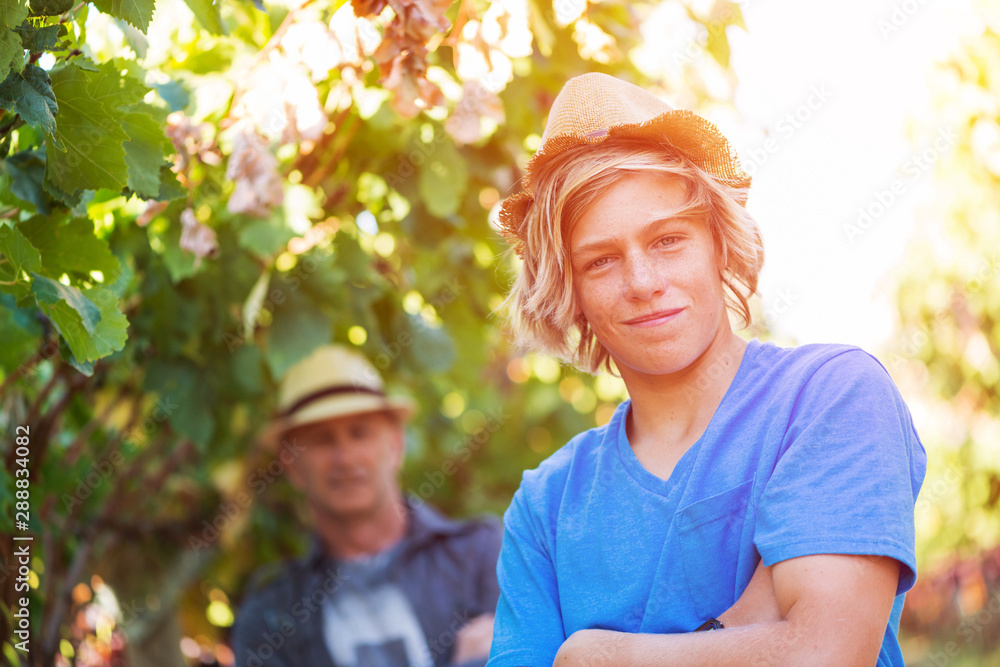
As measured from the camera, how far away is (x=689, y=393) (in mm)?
1462

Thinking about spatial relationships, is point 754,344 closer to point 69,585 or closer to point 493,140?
point 493,140

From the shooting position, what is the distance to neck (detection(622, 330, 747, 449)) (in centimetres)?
144

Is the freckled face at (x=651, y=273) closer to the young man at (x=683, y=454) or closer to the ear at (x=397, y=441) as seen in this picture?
the young man at (x=683, y=454)

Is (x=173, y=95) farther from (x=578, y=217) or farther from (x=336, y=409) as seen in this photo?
(x=336, y=409)

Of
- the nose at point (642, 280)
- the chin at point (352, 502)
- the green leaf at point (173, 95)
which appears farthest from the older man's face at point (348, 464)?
the nose at point (642, 280)

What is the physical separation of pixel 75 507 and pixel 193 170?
1.56m

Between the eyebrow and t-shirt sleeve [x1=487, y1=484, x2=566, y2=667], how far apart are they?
19.4 inches

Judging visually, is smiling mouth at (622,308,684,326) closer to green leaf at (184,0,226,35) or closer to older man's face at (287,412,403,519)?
green leaf at (184,0,226,35)

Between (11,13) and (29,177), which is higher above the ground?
(11,13)

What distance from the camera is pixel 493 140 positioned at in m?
2.77

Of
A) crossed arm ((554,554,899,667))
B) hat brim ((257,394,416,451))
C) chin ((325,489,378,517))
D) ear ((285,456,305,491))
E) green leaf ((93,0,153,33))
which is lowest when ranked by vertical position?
chin ((325,489,378,517))

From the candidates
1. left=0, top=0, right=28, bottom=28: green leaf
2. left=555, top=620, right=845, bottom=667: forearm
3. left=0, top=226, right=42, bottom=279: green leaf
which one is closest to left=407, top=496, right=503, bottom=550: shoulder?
left=555, top=620, right=845, bottom=667: forearm

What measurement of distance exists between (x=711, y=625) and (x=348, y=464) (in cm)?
289

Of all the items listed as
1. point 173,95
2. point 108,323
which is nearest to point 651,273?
point 108,323
